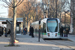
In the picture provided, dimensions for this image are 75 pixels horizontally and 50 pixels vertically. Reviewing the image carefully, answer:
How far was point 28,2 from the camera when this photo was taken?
5703 centimetres

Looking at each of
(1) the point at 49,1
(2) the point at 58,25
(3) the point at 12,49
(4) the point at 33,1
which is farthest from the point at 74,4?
(3) the point at 12,49

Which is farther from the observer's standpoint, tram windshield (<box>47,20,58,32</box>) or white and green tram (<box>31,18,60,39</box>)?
tram windshield (<box>47,20,58,32</box>)

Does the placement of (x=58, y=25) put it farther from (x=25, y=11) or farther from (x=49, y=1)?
(x=25, y=11)

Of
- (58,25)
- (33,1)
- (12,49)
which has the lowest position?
(12,49)

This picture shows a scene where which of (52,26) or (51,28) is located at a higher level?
(52,26)

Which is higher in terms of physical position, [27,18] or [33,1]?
[33,1]

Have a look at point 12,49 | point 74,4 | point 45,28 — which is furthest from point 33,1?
point 12,49

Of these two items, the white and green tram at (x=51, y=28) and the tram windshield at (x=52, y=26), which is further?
the tram windshield at (x=52, y=26)

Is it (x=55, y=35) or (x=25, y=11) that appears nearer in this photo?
(x=55, y=35)

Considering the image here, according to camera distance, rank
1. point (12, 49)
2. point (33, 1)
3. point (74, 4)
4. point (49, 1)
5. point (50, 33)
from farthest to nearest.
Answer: point (33, 1) → point (49, 1) → point (74, 4) → point (50, 33) → point (12, 49)

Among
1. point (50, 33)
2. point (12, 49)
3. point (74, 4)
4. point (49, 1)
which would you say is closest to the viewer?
point (12, 49)

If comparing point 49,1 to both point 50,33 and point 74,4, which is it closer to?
point 74,4

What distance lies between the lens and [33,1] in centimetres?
5656

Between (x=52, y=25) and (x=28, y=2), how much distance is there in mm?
31550
